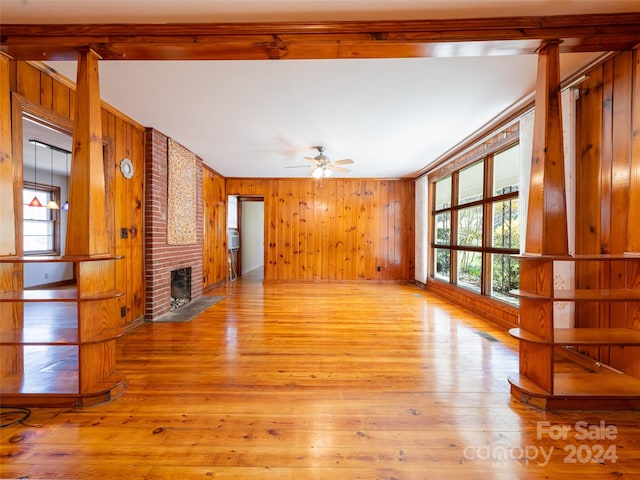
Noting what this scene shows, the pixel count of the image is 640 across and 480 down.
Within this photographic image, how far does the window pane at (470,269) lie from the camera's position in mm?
4273

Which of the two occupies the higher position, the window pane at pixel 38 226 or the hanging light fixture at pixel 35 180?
the hanging light fixture at pixel 35 180

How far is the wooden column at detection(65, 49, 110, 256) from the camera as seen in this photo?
1896 millimetres

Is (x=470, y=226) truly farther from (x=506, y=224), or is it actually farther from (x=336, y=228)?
(x=336, y=228)

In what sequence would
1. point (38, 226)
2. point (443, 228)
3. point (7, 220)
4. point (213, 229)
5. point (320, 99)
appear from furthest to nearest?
1. point (38, 226)
2. point (213, 229)
3. point (443, 228)
4. point (320, 99)
5. point (7, 220)

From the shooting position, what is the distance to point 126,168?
→ 131 inches

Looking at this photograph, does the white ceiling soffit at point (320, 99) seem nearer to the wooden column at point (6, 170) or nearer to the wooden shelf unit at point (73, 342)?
the wooden column at point (6, 170)

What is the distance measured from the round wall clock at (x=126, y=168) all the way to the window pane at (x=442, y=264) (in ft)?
16.9

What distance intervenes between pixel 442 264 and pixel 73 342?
551 cm

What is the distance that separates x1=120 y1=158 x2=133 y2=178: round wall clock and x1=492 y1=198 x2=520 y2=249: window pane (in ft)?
15.3

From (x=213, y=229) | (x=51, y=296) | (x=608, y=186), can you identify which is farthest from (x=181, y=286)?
(x=608, y=186)

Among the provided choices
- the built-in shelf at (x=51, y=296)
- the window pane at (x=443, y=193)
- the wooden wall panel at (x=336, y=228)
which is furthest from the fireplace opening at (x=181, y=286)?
the window pane at (x=443, y=193)

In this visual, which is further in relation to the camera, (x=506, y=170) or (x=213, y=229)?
(x=213, y=229)

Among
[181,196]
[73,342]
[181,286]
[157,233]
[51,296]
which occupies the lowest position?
[181,286]

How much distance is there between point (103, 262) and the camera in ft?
6.63
